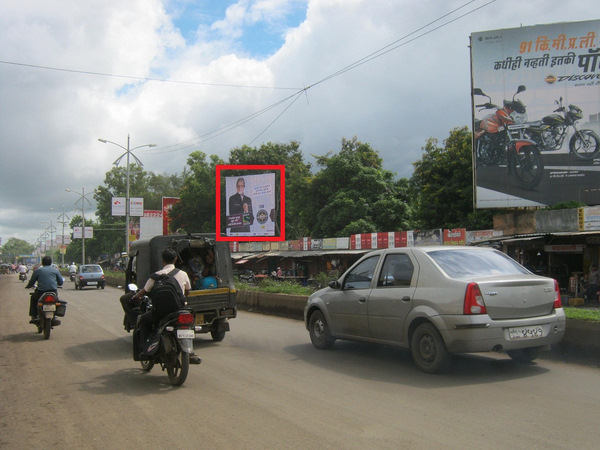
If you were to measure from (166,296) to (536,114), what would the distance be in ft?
81.7

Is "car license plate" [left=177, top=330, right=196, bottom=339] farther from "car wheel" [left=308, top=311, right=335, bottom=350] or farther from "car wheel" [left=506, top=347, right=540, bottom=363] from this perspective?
"car wheel" [left=506, top=347, right=540, bottom=363]

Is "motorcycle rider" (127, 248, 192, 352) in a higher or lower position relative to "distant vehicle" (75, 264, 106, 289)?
higher

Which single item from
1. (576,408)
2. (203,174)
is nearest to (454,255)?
(576,408)

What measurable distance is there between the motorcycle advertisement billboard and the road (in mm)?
21011

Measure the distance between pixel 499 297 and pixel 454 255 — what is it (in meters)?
0.89

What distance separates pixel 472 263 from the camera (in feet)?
21.7

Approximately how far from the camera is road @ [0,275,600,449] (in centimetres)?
431

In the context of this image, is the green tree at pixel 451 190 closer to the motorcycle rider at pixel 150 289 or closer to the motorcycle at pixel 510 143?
the motorcycle at pixel 510 143

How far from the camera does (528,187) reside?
2667 cm

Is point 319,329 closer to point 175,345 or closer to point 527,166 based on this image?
point 175,345

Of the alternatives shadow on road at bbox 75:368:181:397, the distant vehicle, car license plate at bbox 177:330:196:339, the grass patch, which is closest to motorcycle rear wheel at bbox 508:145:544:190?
the grass patch

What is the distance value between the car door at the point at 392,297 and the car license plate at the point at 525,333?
1.20 meters

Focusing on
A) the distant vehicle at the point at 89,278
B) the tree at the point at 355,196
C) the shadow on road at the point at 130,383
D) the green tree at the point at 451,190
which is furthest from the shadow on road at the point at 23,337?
the tree at the point at 355,196

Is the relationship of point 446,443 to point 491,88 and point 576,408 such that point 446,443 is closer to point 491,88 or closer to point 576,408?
point 576,408
